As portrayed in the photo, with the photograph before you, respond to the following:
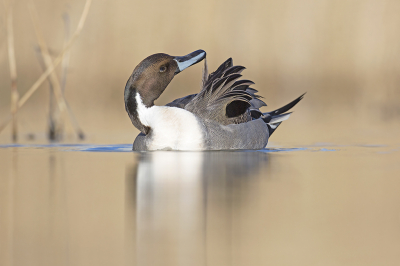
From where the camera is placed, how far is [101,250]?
2547mm

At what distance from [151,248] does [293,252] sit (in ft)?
1.99

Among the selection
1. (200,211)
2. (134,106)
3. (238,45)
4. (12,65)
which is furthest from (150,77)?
(238,45)

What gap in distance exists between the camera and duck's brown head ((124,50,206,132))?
6.14 meters

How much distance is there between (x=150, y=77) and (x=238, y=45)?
7.96m

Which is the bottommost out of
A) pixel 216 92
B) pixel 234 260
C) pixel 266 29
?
pixel 234 260

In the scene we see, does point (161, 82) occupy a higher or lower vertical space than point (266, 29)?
lower

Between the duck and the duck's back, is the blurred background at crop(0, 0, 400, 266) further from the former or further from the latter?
the duck's back

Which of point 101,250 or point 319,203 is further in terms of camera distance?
point 319,203

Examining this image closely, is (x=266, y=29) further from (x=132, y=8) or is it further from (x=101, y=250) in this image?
(x=101, y=250)

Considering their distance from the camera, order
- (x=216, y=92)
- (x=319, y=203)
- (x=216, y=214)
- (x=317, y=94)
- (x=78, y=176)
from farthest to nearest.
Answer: (x=317, y=94)
(x=216, y=92)
(x=78, y=176)
(x=319, y=203)
(x=216, y=214)

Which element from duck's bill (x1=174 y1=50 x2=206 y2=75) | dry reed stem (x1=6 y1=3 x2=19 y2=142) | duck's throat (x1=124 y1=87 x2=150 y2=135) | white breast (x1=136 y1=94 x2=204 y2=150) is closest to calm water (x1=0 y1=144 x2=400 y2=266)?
white breast (x1=136 y1=94 x2=204 y2=150)

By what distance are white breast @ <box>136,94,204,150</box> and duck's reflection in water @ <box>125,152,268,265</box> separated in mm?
446

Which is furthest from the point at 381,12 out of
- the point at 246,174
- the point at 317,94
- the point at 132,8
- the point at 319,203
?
the point at 319,203

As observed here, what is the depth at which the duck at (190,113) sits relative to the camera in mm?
5938
